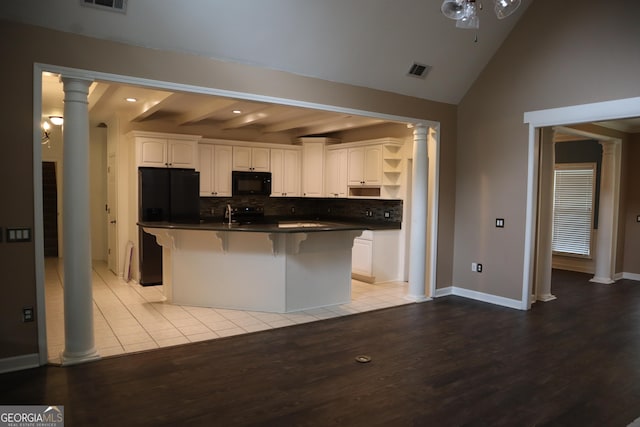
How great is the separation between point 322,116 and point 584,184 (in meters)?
5.03

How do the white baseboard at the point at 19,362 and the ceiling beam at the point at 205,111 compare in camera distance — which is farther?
the ceiling beam at the point at 205,111

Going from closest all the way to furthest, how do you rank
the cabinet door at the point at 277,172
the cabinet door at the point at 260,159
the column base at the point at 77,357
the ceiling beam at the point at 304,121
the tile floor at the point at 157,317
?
1. the column base at the point at 77,357
2. the tile floor at the point at 157,317
3. the ceiling beam at the point at 304,121
4. the cabinet door at the point at 260,159
5. the cabinet door at the point at 277,172

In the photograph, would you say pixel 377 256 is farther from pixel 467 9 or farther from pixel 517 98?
pixel 467 9

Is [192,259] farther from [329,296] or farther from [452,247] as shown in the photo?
[452,247]

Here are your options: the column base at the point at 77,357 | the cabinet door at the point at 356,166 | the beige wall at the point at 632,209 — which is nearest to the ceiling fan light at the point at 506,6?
the column base at the point at 77,357

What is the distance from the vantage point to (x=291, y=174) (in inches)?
311

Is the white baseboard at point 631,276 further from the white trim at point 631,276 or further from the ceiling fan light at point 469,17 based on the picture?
the ceiling fan light at point 469,17

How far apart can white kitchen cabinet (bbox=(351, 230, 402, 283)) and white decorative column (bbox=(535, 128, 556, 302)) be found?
200cm

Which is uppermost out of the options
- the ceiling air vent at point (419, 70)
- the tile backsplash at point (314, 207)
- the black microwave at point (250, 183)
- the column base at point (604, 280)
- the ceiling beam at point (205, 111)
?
the ceiling air vent at point (419, 70)

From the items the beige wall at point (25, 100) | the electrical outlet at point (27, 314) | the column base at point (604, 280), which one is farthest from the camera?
the column base at point (604, 280)

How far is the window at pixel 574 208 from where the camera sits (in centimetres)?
753

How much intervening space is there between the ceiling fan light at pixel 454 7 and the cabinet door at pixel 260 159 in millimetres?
5260

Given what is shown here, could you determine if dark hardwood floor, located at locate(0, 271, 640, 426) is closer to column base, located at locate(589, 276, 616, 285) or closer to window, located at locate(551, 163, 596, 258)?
column base, located at locate(589, 276, 616, 285)

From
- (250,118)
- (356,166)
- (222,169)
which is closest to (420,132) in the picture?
(356,166)
